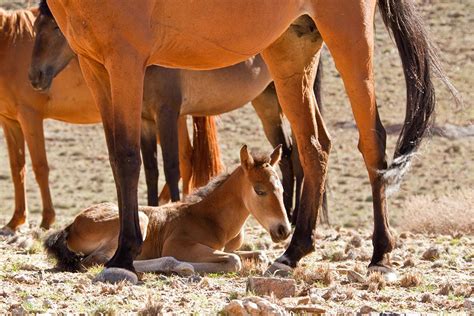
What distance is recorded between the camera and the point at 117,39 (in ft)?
22.2

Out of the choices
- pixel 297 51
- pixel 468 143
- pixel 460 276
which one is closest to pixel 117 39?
pixel 297 51

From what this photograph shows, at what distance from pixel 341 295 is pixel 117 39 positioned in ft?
7.22

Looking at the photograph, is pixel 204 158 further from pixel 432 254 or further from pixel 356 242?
pixel 432 254

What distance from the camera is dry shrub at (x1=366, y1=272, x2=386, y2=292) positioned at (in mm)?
6645

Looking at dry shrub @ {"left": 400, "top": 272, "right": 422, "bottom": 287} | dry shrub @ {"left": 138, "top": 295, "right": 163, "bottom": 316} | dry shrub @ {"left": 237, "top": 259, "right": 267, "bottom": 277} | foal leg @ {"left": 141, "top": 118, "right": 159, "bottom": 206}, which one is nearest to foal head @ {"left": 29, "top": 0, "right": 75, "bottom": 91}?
foal leg @ {"left": 141, "top": 118, "right": 159, "bottom": 206}

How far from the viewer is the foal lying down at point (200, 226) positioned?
8109mm

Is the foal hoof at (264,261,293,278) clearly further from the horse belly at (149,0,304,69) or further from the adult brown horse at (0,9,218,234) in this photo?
the adult brown horse at (0,9,218,234)

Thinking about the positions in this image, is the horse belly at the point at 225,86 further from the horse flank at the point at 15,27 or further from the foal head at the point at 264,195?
the foal head at the point at 264,195

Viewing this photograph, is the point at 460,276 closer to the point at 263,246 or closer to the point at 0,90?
the point at 263,246

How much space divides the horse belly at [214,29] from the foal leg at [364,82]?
0.32m

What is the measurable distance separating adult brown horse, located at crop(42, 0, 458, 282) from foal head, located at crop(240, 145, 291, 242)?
0.35 meters

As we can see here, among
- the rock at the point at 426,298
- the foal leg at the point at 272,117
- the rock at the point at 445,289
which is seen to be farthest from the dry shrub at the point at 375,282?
the foal leg at the point at 272,117

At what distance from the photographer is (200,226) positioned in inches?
341

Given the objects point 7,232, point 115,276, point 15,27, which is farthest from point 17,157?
point 115,276
